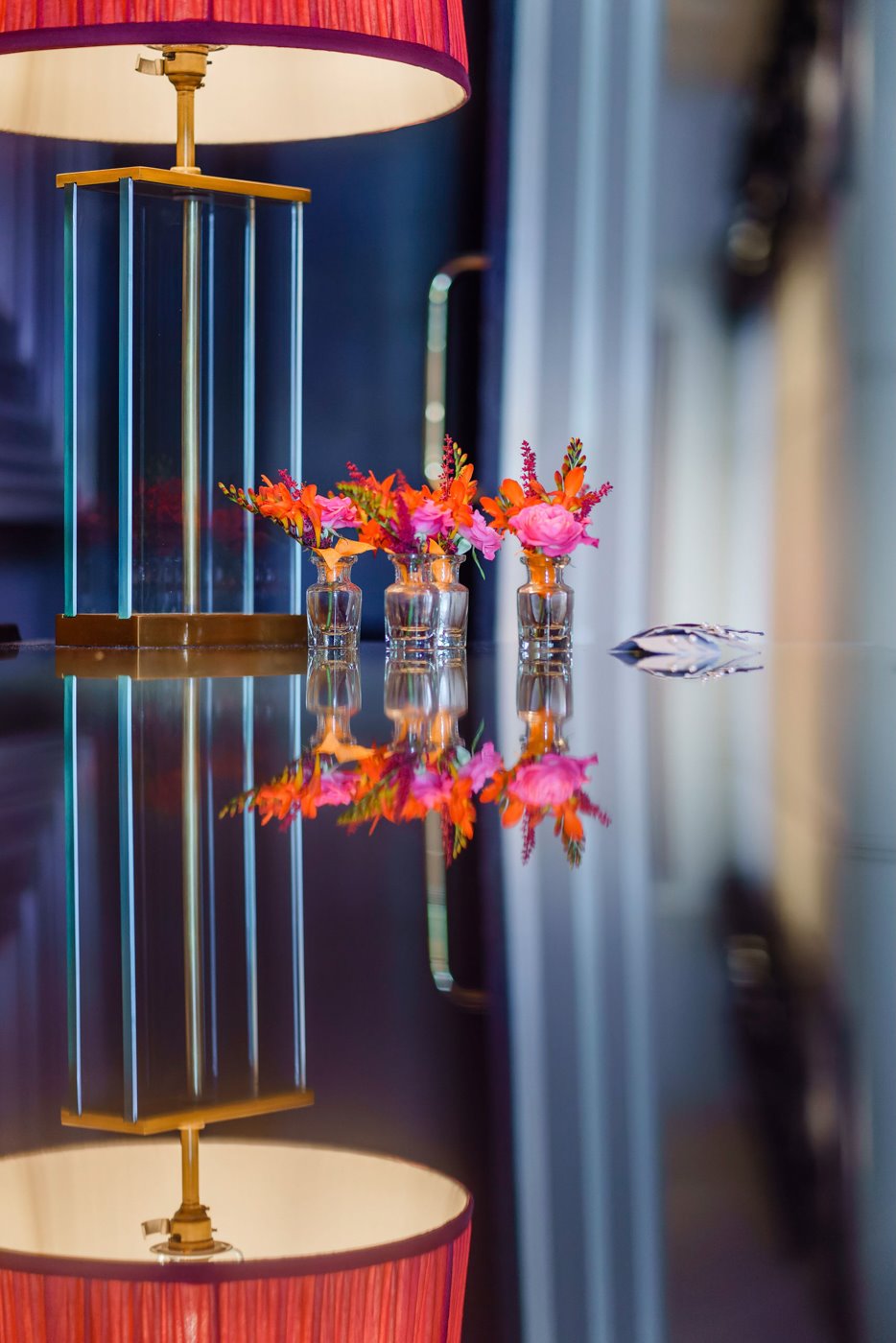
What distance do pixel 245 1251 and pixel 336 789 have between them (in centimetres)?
48

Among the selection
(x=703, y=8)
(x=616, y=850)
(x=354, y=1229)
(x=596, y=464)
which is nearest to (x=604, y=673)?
(x=616, y=850)

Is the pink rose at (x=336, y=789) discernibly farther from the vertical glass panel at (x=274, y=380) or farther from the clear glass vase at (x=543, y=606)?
the vertical glass panel at (x=274, y=380)

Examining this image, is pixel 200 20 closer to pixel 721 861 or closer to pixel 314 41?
pixel 314 41

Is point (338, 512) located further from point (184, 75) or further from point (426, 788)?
point (426, 788)

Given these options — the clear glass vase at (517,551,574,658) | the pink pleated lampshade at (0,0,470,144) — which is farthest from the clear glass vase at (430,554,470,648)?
the pink pleated lampshade at (0,0,470,144)

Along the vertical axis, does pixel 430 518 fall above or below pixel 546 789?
above

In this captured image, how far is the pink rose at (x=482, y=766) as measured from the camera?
0.80 m

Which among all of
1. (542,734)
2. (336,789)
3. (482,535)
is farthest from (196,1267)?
(482,535)

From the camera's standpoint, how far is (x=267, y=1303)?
0.25 m

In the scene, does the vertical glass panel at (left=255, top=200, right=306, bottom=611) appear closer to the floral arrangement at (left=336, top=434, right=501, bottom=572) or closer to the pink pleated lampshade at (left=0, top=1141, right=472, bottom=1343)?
the floral arrangement at (left=336, top=434, right=501, bottom=572)

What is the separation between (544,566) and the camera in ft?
6.91

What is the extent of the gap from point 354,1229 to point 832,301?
404 cm

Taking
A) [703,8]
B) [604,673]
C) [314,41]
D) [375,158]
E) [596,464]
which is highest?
[703,8]

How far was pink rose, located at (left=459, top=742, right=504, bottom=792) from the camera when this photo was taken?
798 mm
